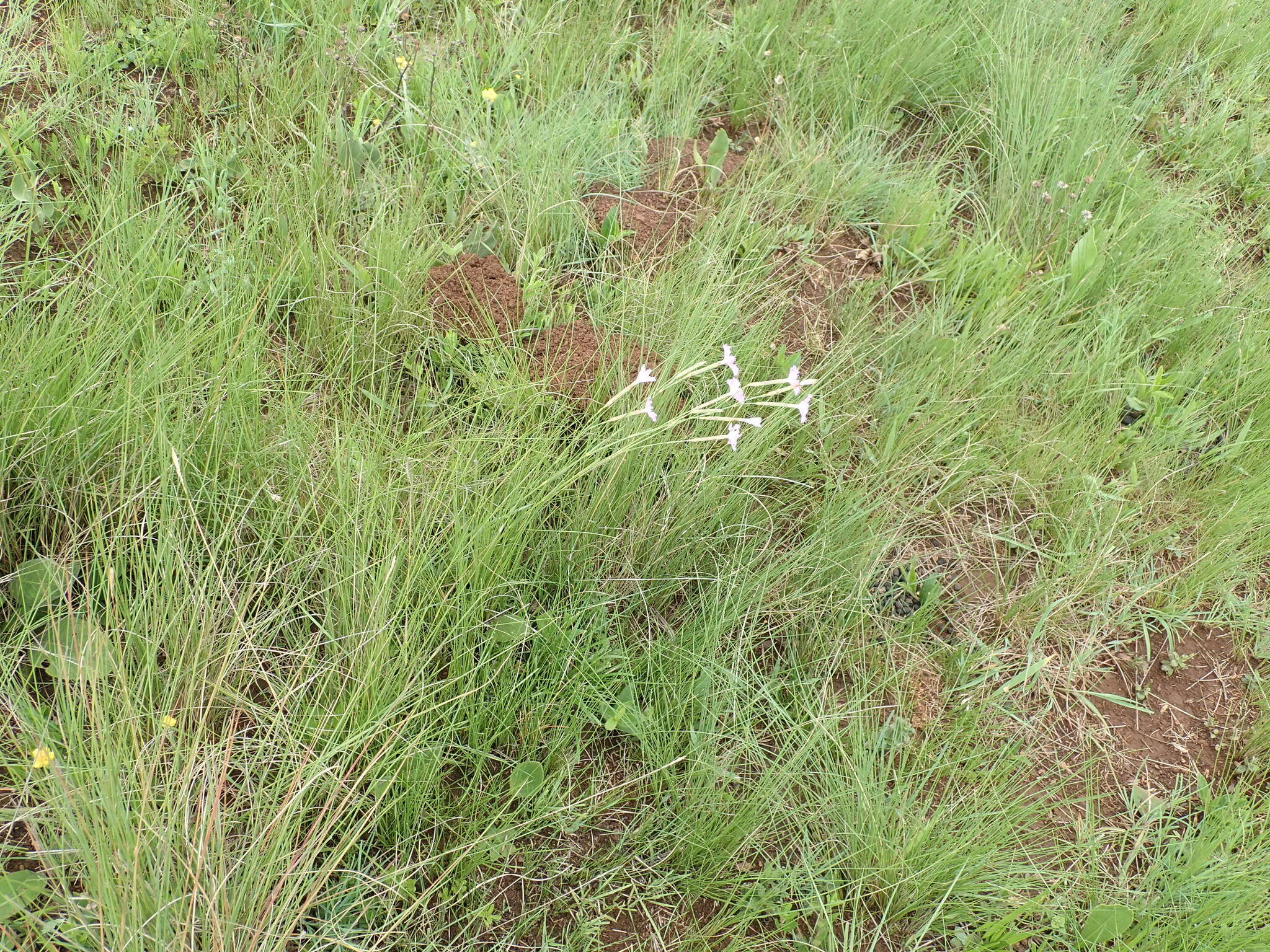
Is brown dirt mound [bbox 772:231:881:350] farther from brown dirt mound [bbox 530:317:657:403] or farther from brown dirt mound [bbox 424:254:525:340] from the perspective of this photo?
brown dirt mound [bbox 424:254:525:340]

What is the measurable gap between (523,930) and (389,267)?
140 centimetres


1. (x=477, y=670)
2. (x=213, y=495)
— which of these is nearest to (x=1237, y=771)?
(x=477, y=670)

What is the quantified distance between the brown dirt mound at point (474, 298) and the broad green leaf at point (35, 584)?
0.93m

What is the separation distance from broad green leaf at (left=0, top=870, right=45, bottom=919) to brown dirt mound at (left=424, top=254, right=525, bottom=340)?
1.29m

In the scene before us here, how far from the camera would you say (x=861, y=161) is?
9.11 ft

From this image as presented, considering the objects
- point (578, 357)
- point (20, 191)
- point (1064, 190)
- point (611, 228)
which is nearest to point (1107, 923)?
point (578, 357)

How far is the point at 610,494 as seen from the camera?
71.1 inches

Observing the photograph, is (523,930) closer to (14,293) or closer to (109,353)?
(109,353)

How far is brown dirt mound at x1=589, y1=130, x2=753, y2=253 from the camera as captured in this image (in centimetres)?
245

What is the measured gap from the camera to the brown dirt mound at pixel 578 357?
2.02 metres

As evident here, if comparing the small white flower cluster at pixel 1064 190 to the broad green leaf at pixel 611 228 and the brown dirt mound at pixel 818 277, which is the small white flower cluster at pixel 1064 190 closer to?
the brown dirt mound at pixel 818 277

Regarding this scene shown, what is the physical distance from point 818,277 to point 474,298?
1.03 metres

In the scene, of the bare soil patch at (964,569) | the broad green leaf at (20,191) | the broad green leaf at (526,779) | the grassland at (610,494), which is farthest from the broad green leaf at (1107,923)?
the broad green leaf at (20,191)

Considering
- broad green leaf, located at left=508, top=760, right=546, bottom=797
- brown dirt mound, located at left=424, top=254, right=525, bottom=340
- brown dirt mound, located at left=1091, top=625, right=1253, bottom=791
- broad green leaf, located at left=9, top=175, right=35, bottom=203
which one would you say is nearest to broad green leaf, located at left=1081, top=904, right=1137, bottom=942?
brown dirt mound, located at left=1091, top=625, right=1253, bottom=791
